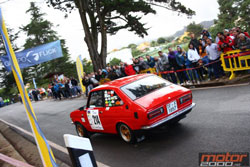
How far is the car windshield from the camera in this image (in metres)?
6.21

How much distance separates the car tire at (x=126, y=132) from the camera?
613cm

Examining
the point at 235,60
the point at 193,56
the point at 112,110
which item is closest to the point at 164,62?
the point at 193,56

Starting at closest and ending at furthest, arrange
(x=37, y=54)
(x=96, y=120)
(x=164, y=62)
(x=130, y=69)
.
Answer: (x=96, y=120)
(x=164, y=62)
(x=130, y=69)
(x=37, y=54)

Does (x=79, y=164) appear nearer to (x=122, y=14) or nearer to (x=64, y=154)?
(x=64, y=154)

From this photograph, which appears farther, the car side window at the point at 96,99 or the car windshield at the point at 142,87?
the car side window at the point at 96,99

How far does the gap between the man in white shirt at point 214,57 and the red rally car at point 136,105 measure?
16.3ft

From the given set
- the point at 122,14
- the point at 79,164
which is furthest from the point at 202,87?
the point at 122,14

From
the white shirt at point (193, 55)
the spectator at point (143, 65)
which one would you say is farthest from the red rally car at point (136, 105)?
the spectator at point (143, 65)

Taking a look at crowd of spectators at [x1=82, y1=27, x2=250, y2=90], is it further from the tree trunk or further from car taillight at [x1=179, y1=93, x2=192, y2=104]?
the tree trunk

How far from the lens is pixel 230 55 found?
10.1 metres

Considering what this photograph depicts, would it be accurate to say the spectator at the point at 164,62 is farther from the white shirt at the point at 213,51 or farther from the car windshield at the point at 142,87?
the car windshield at the point at 142,87
